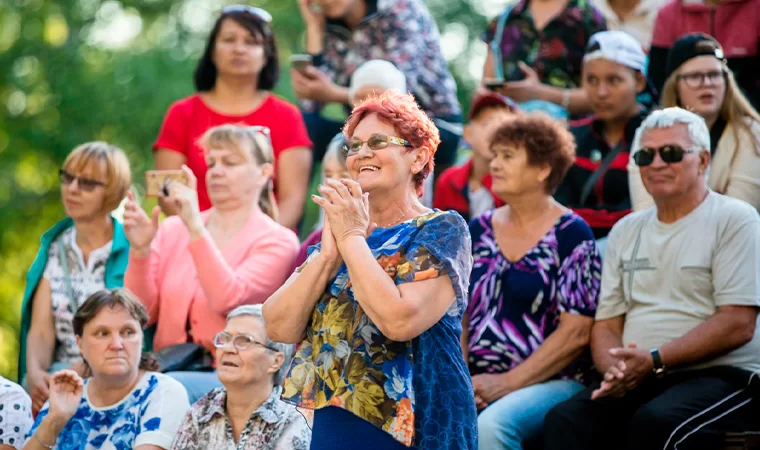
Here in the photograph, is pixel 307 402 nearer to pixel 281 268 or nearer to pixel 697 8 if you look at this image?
pixel 281 268

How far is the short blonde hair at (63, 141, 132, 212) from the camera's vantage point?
6.10 metres

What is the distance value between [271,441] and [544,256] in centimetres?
148

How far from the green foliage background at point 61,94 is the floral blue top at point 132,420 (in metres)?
8.76

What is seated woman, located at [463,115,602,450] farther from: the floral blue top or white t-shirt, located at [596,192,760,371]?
the floral blue top

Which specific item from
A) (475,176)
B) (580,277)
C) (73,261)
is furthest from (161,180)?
(580,277)

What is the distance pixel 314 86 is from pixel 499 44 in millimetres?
1161

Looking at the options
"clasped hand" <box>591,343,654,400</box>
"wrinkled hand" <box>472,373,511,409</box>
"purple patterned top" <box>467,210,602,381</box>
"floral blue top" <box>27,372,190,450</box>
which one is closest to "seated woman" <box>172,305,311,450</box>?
"floral blue top" <box>27,372,190,450</box>

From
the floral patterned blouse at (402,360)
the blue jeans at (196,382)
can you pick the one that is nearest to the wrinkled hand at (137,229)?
the blue jeans at (196,382)

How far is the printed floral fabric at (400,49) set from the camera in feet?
23.5

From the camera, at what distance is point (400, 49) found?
7148 mm

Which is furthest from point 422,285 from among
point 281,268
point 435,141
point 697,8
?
point 697,8

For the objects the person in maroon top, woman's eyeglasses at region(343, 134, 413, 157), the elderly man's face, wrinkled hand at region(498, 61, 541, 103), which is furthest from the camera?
wrinkled hand at region(498, 61, 541, 103)

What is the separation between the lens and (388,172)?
12.2ft

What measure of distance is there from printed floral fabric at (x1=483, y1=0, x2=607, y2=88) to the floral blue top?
315cm
